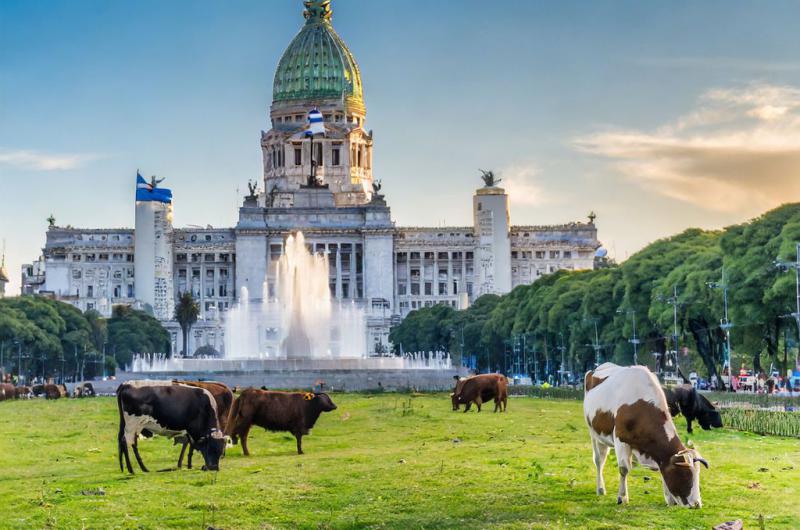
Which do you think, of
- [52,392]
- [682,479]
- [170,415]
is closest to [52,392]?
[52,392]

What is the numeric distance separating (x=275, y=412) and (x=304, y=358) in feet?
261

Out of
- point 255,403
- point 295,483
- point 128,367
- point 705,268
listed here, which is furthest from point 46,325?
point 295,483

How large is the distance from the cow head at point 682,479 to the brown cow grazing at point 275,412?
14934 mm

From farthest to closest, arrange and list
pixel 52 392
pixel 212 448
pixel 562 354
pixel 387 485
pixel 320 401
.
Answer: pixel 562 354 → pixel 52 392 → pixel 320 401 → pixel 212 448 → pixel 387 485

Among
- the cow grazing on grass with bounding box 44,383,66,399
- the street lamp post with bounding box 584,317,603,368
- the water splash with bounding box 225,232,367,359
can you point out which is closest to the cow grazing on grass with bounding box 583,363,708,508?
the cow grazing on grass with bounding box 44,383,66,399

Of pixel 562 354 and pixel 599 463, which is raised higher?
pixel 562 354

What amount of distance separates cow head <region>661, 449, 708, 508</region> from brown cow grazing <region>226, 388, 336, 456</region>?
14934 mm

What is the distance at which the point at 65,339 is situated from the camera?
5901 inches

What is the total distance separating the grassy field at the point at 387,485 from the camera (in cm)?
2508

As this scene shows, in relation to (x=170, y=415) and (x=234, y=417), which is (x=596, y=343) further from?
(x=170, y=415)

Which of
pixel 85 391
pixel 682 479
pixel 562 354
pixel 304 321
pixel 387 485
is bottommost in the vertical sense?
pixel 387 485

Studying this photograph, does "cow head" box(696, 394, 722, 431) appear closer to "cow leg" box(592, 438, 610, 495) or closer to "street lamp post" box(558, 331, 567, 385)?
"cow leg" box(592, 438, 610, 495)

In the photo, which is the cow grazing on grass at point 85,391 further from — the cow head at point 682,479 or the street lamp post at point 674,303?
the cow head at point 682,479

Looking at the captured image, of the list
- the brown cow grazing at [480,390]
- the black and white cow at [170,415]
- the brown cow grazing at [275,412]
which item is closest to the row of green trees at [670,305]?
the brown cow grazing at [480,390]
